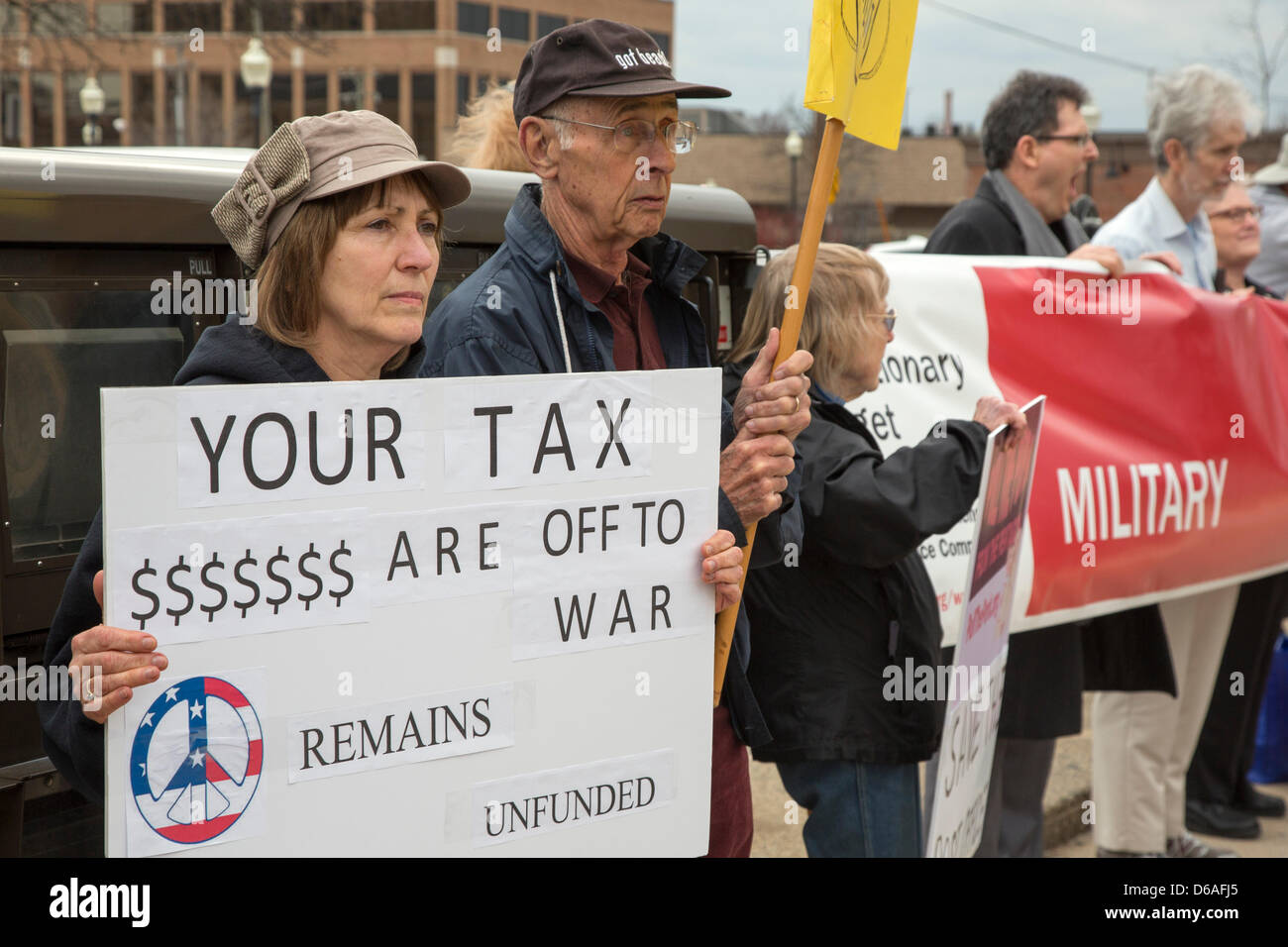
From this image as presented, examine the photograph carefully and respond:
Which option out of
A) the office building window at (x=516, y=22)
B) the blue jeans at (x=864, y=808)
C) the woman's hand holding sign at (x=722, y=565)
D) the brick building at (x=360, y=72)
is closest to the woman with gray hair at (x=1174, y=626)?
the blue jeans at (x=864, y=808)

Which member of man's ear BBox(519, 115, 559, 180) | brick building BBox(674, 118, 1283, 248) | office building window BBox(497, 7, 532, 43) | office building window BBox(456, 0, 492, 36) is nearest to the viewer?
man's ear BBox(519, 115, 559, 180)

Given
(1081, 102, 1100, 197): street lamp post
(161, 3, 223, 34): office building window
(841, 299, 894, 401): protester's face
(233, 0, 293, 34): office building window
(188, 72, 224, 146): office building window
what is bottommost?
(841, 299, 894, 401): protester's face

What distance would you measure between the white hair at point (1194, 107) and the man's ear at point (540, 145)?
3.49 meters

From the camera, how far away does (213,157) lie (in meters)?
4.01

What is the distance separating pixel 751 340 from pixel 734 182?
54.6 metres

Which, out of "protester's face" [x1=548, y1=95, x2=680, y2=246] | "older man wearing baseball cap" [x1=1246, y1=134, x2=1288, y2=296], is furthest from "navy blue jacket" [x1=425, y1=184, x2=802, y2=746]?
"older man wearing baseball cap" [x1=1246, y1=134, x2=1288, y2=296]

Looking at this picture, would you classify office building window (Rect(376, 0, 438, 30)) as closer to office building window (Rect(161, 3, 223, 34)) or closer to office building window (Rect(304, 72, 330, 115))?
office building window (Rect(304, 72, 330, 115))

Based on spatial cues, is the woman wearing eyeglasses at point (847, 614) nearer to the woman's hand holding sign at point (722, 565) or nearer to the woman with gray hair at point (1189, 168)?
the woman's hand holding sign at point (722, 565)

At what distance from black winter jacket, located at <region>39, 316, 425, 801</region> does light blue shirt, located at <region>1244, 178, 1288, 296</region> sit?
5.71m

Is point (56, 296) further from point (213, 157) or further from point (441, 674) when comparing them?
point (441, 674)

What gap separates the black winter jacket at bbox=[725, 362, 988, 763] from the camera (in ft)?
10.6

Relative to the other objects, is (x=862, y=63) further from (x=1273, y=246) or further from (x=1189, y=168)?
(x=1273, y=246)

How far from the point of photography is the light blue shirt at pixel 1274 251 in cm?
660
